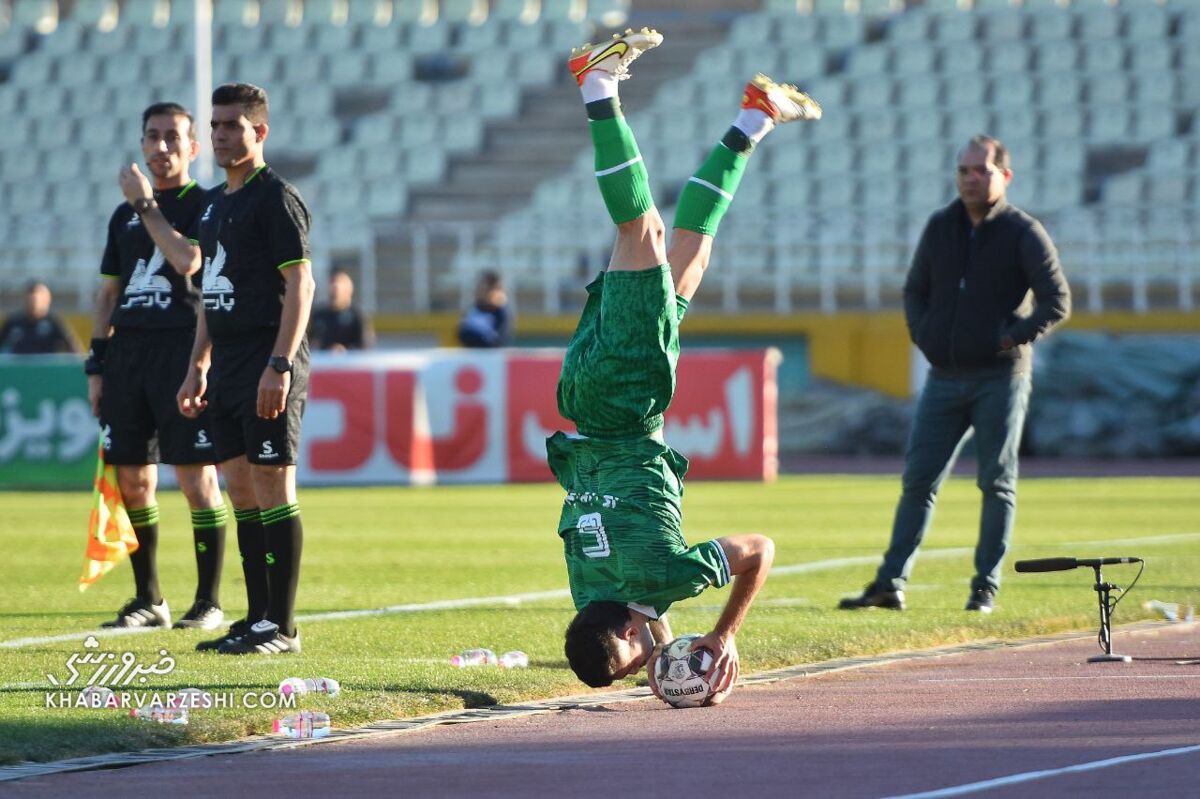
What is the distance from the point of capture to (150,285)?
9.10 m

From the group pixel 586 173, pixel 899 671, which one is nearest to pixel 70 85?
pixel 586 173

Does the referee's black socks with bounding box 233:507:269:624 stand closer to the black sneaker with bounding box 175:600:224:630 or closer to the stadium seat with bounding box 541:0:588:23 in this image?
the black sneaker with bounding box 175:600:224:630

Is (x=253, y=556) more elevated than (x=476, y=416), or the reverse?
(x=476, y=416)

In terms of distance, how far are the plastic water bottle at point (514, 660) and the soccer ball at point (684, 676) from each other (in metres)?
0.90

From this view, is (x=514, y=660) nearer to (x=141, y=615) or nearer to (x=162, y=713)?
(x=162, y=713)

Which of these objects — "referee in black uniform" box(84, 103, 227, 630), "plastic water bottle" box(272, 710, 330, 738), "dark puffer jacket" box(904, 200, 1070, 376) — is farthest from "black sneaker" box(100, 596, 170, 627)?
"dark puffer jacket" box(904, 200, 1070, 376)

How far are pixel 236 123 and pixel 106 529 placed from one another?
2.23 m

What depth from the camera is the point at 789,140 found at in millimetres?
33281

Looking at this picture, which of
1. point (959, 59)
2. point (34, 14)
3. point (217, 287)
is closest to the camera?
point (217, 287)

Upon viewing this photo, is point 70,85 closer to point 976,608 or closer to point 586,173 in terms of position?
point 586,173

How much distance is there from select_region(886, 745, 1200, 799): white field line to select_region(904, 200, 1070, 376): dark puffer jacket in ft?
13.3

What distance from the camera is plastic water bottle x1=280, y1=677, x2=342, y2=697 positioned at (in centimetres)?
664

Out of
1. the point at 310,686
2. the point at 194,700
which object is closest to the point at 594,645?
the point at 310,686

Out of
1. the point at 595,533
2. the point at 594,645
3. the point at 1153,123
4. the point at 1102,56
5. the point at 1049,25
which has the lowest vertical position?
the point at 594,645
